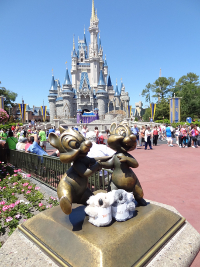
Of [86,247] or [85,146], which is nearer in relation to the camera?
[86,247]

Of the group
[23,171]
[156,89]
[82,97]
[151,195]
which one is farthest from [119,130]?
[156,89]

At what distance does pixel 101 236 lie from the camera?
5.45ft

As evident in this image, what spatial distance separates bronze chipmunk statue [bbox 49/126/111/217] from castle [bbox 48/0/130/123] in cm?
3775

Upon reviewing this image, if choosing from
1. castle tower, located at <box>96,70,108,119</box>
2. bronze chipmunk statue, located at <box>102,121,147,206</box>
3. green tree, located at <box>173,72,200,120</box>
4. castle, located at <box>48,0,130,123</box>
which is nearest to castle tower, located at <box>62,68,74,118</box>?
castle, located at <box>48,0,130,123</box>

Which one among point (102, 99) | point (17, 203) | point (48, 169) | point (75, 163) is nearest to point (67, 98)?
point (102, 99)

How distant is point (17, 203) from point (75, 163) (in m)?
2.31

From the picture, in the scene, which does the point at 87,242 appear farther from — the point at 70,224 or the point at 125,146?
the point at 125,146

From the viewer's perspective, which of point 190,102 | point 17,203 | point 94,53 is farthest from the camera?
point 94,53

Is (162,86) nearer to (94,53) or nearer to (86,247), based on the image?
(94,53)

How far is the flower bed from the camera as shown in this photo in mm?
3043

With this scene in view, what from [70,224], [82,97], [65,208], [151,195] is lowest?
[151,195]

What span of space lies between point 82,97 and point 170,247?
45.6m

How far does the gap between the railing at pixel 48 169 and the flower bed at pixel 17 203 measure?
0.34 meters

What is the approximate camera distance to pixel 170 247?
184 cm
